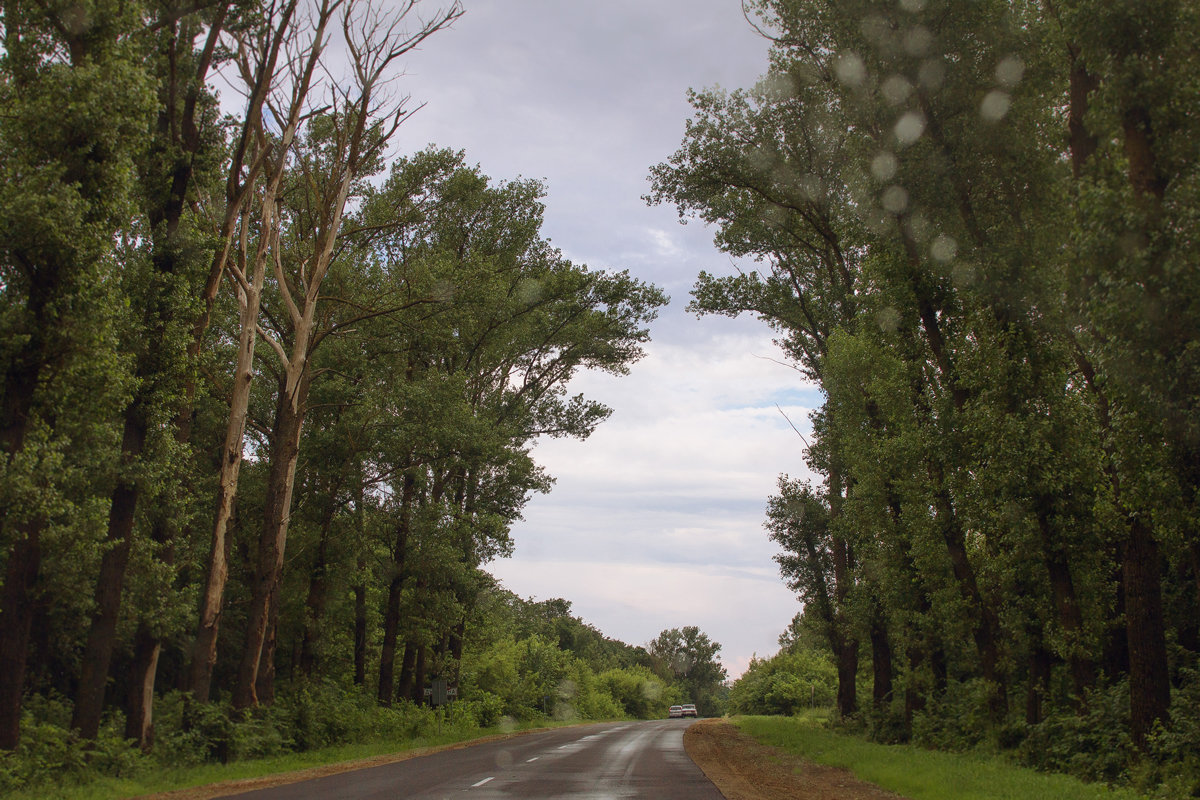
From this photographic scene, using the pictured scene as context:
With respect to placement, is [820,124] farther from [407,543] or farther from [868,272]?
[407,543]

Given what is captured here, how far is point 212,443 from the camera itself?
27.8 meters

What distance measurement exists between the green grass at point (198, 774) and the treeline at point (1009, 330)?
48.3 feet

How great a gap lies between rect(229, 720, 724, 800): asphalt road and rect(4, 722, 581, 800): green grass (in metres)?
1.86

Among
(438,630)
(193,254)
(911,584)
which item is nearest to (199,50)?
(193,254)

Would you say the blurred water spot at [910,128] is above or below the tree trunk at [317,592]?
above

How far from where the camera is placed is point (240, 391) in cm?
2067

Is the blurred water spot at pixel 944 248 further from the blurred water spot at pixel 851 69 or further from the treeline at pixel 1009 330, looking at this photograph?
the blurred water spot at pixel 851 69

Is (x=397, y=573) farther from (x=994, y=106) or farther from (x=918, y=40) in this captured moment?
(x=994, y=106)

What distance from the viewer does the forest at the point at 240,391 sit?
1347 centimetres

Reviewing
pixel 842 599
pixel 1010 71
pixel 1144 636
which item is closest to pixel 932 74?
pixel 1010 71

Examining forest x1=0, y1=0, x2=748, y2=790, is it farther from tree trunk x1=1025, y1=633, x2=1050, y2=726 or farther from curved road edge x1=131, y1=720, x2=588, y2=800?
tree trunk x1=1025, y1=633, x2=1050, y2=726

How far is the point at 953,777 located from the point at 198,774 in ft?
43.2

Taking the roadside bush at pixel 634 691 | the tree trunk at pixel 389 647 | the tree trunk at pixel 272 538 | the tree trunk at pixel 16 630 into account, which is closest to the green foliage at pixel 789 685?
the roadside bush at pixel 634 691

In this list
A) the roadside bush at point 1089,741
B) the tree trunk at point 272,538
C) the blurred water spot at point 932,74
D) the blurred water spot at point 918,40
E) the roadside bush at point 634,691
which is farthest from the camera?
the roadside bush at point 634,691
